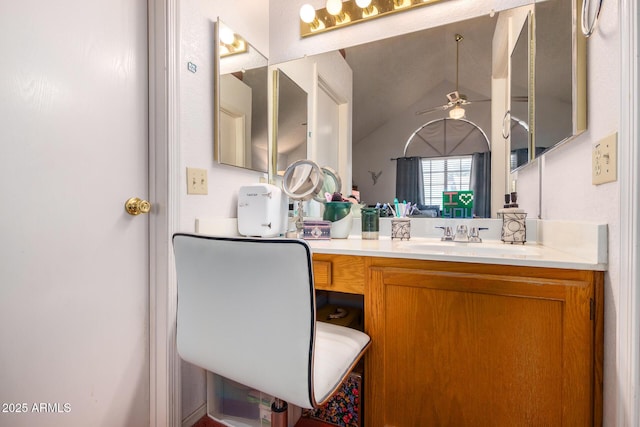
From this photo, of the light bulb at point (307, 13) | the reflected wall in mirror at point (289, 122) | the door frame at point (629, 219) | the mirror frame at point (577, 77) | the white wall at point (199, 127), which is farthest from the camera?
the reflected wall in mirror at point (289, 122)

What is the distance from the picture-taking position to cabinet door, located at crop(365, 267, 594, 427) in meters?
0.75

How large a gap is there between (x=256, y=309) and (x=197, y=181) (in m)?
0.77

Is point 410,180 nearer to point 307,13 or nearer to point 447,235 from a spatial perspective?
point 447,235

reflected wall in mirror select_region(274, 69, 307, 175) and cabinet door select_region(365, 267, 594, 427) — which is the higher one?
reflected wall in mirror select_region(274, 69, 307, 175)

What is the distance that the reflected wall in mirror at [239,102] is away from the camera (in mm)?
1352

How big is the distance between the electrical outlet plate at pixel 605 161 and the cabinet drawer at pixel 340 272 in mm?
686

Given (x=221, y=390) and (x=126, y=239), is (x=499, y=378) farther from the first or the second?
(x=126, y=239)

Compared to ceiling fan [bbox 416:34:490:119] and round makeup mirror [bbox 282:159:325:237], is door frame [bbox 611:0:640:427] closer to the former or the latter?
ceiling fan [bbox 416:34:490:119]

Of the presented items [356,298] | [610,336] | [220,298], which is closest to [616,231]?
[610,336]

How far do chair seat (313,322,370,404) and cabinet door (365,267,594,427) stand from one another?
10 cm

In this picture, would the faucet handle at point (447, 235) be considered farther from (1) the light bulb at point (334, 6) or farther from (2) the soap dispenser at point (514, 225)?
(1) the light bulb at point (334, 6)

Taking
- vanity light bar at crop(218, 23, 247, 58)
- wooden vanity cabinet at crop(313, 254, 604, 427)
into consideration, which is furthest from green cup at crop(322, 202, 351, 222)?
vanity light bar at crop(218, 23, 247, 58)

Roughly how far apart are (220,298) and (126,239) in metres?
0.59

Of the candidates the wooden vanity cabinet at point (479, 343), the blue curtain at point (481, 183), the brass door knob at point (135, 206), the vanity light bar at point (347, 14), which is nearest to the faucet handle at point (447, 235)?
the blue curtain at point (481, 183)
